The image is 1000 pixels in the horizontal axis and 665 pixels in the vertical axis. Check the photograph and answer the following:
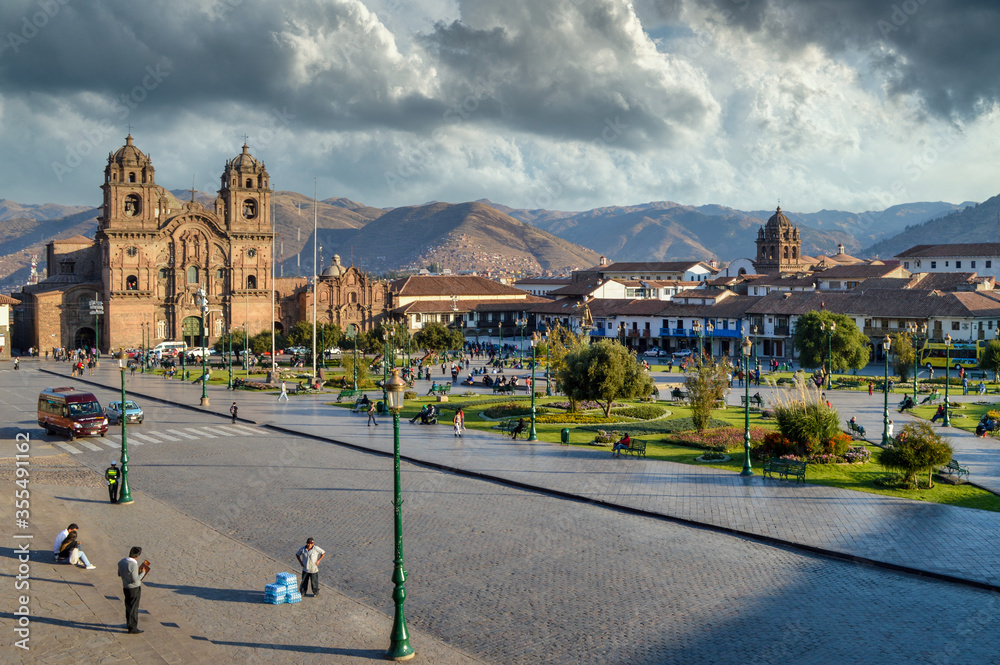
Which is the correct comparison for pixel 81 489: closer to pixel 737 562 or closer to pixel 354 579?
pixel 354 579

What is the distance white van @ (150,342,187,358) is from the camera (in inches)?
2802

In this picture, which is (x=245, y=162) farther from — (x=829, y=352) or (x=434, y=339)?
(x=829, y=352)

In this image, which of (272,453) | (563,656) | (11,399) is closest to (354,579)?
(563,656)

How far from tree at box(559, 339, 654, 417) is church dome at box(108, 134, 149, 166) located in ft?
205

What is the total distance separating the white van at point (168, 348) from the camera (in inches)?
2802

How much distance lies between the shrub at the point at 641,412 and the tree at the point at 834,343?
79.0 feet

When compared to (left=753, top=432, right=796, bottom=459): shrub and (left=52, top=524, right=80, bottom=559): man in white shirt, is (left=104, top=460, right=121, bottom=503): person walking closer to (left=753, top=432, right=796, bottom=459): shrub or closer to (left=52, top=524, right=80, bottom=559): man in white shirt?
(left=52, top=524, right=80, bottom=559): man in white shirt

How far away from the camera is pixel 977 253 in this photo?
97.1 metres

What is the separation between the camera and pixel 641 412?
1389 inches

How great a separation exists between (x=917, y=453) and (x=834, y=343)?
36.0m

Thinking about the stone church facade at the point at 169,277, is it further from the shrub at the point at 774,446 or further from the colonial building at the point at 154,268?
the shrub at the point at 774,446

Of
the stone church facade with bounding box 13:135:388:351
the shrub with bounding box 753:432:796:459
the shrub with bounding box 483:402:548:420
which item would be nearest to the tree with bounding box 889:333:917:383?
the shrub with bounding box 483:402:548:420

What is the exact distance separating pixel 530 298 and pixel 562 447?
7161 centimetres

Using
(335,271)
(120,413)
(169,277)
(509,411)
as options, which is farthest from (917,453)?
(169,277)
